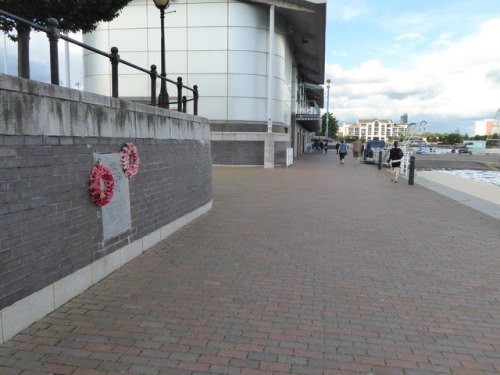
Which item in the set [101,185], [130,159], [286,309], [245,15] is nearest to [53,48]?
[101,185]

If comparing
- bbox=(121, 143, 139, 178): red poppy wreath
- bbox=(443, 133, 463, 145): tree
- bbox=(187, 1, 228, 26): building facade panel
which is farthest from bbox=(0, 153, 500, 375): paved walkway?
bbox=(443, 133, 463, 145): tree

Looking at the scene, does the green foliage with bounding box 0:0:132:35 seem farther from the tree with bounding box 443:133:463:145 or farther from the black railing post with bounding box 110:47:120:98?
the tree with bounding box 443:133:463:145

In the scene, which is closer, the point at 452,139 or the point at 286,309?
the point at 286,309

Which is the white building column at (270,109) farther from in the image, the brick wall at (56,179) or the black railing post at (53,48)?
the black railing post at (53,48)

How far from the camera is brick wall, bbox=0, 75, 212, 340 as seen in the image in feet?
12.2

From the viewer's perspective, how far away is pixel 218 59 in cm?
2453

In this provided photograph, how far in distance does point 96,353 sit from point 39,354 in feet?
1.39

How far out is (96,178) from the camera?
502 centimetres

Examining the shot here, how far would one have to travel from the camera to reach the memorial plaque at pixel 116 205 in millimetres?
5379

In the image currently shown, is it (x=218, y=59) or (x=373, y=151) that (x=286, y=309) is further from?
(x=373, y=151)

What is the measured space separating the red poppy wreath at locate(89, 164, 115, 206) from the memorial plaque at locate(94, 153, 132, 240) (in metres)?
0.11

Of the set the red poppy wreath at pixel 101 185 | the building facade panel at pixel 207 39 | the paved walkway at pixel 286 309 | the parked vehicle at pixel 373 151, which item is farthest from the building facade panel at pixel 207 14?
the red poppy wreath at pixel 101 185

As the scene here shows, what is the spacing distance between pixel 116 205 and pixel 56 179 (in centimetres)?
134

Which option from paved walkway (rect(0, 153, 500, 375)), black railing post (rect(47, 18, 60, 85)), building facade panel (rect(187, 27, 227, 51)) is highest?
building facade panel (rect(187, 27, 227, 51))
